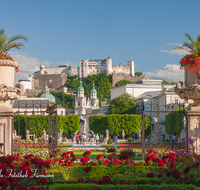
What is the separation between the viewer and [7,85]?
1077 cm

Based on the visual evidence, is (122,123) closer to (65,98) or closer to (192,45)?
(192,45)

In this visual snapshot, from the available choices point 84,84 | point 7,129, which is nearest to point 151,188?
point 7,129

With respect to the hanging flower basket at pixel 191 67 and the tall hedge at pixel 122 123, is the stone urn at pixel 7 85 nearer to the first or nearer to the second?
the hanging flower basket at pixel 191 67

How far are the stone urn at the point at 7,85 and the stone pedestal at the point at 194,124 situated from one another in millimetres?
5747

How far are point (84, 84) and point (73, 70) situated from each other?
1151 centimetres

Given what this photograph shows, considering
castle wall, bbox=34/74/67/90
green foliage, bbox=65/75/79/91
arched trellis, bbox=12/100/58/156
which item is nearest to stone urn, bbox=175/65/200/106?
arched trellis, bbox=12/100/58/156

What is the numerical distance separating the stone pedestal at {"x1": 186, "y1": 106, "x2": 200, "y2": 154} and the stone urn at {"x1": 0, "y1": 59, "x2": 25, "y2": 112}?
5.75 meters

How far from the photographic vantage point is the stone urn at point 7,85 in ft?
34.9

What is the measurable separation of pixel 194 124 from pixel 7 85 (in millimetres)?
6386

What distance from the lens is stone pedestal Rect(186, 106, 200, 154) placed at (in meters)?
10.8

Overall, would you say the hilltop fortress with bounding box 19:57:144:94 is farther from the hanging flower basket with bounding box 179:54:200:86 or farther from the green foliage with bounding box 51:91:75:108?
the hanging flower basket with bounding box 179:54:200:86

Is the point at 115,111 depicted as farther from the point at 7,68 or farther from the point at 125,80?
the point at 125,80

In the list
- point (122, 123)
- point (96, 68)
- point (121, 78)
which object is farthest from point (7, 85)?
point (96, 68)

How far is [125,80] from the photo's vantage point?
13788 cm
